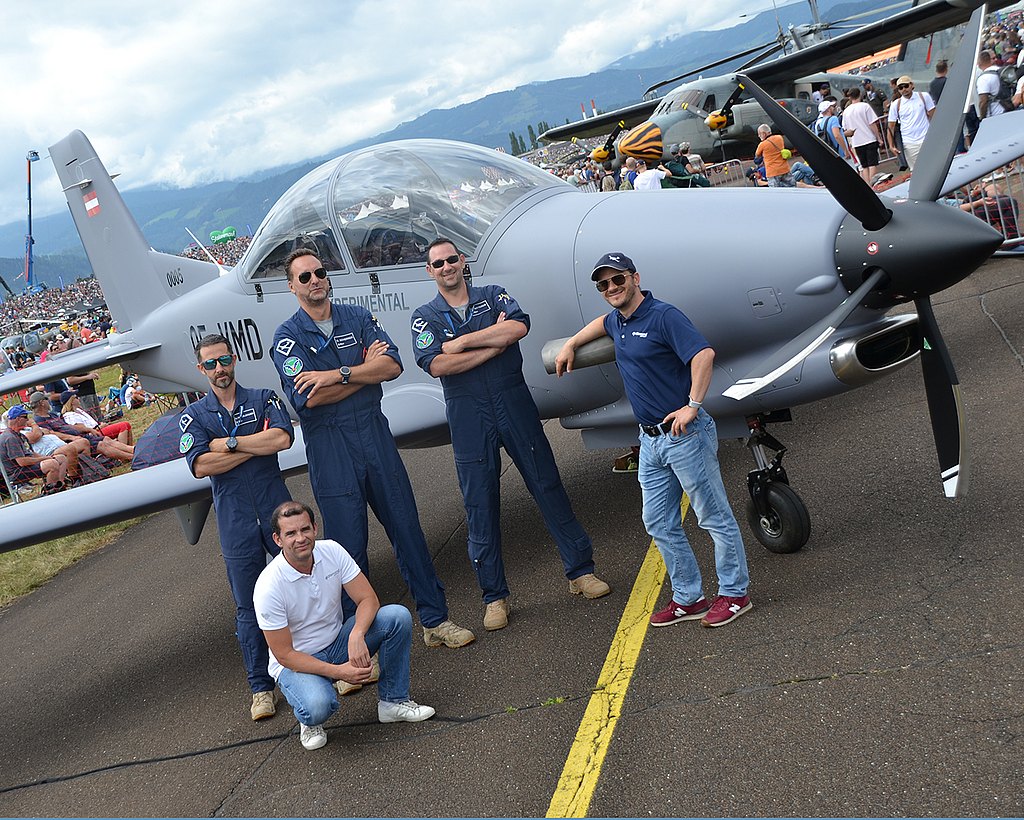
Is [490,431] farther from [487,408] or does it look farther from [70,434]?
[70,434]

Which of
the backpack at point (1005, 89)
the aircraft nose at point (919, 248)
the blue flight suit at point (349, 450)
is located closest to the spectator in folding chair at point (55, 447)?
the blue flight suit at point (349, 450)

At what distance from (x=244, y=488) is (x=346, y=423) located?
631mm

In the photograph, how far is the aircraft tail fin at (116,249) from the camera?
9.45 m

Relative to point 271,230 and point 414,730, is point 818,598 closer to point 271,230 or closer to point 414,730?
point 414,730

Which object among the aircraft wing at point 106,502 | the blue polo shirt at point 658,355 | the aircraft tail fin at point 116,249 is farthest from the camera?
the aircraft tail fin at point 116,249

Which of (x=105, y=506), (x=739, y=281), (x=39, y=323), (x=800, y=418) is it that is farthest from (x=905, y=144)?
(x=39, y=323)

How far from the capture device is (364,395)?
16.1ft

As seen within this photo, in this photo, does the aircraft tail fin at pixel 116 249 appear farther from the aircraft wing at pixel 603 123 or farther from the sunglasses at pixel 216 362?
the aircraft wing at pixel 603 123

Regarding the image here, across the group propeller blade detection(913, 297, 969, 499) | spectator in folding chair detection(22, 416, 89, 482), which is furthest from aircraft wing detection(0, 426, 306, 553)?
spectator in folding chair detection(22, 416, 89, 482)

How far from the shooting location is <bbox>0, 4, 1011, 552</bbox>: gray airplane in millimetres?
4352

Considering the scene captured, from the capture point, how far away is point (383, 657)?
14.4 ft

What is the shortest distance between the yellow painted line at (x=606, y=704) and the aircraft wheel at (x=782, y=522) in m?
0.64

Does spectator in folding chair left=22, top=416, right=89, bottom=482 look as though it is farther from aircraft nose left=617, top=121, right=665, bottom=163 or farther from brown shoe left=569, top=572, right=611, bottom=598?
aircraft nose left=617, top=121, right=665, bottom=163

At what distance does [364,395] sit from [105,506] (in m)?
1.83
